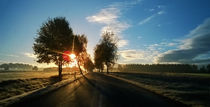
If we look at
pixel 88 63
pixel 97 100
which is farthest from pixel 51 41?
pixel 88 63

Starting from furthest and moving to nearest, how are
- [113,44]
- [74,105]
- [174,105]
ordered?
[113,44], [174,105], [74,105]

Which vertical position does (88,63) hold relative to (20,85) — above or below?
above

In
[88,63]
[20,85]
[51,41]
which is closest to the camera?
[20,85]

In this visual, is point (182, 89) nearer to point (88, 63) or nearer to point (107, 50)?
point (107, 50)

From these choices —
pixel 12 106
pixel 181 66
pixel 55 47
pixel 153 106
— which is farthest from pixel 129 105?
pixel 181 66

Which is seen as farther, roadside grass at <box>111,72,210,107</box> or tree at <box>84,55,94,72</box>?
tree at <box>84,55,94,72</box>

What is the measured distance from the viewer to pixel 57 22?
117ft

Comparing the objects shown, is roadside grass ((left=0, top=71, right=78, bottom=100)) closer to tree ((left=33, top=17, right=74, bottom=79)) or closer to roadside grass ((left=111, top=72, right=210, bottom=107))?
tree ((left=33, top=17, right=74, bottom=79))

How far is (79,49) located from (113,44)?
17861 mm

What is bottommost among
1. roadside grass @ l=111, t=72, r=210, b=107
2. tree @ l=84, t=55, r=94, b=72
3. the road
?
roadside grass @ l=111, t=72, r=210, b=107

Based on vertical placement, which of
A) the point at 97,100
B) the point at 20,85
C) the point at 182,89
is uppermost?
the point at 97,100

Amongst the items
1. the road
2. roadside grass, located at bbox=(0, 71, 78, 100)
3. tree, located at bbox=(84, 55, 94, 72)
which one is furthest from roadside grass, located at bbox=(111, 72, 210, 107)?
tree, located at bbox=(84, 55, 94, 72)

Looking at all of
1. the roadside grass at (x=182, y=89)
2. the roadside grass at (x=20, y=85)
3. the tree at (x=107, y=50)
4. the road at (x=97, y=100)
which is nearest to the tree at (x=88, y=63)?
the tree at (x=107, y=50)

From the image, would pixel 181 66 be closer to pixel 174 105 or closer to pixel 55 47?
pixel 55 47
